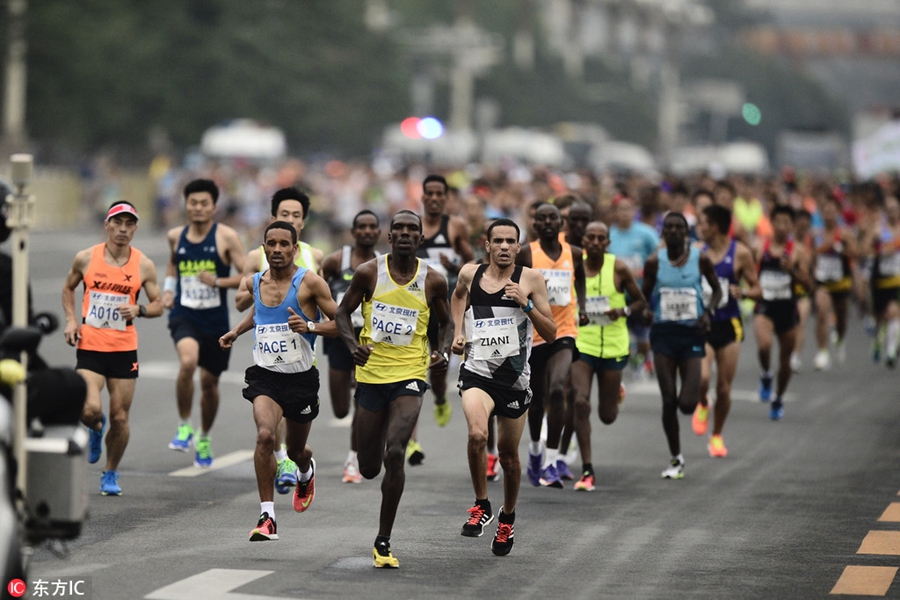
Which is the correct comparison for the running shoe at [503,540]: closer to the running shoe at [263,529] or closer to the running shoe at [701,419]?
the running shoe at [263,529]

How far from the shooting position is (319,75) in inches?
2840

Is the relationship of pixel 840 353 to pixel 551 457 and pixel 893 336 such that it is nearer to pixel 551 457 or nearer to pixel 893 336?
pixel 893 336

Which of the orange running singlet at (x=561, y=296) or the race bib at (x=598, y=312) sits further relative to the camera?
the race bib at (x=598, y=312)

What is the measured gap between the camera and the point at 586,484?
12.4m

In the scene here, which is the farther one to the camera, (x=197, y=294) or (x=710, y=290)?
(x=710, y=290)

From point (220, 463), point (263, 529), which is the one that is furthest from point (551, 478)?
point (263, 529)

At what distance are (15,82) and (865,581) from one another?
46.0 m

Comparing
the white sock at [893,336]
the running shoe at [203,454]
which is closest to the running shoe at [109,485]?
the running shoe at [203,454]

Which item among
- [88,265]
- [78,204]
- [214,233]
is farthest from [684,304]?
[78,204]

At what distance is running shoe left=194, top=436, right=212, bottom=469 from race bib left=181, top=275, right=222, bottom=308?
3.23 feet

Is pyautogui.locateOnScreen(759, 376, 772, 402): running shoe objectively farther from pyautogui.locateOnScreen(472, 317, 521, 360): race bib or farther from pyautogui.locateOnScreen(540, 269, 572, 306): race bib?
pyautogui.locateOnScreen(472, 317, 521, 360): race bib

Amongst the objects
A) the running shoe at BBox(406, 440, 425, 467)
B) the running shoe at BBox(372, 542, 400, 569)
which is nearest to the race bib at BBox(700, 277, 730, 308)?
the running shoe at BBox(406, 440, 425, 467)

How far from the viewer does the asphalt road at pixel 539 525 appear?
9.02 m

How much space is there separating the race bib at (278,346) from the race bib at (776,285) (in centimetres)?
762
